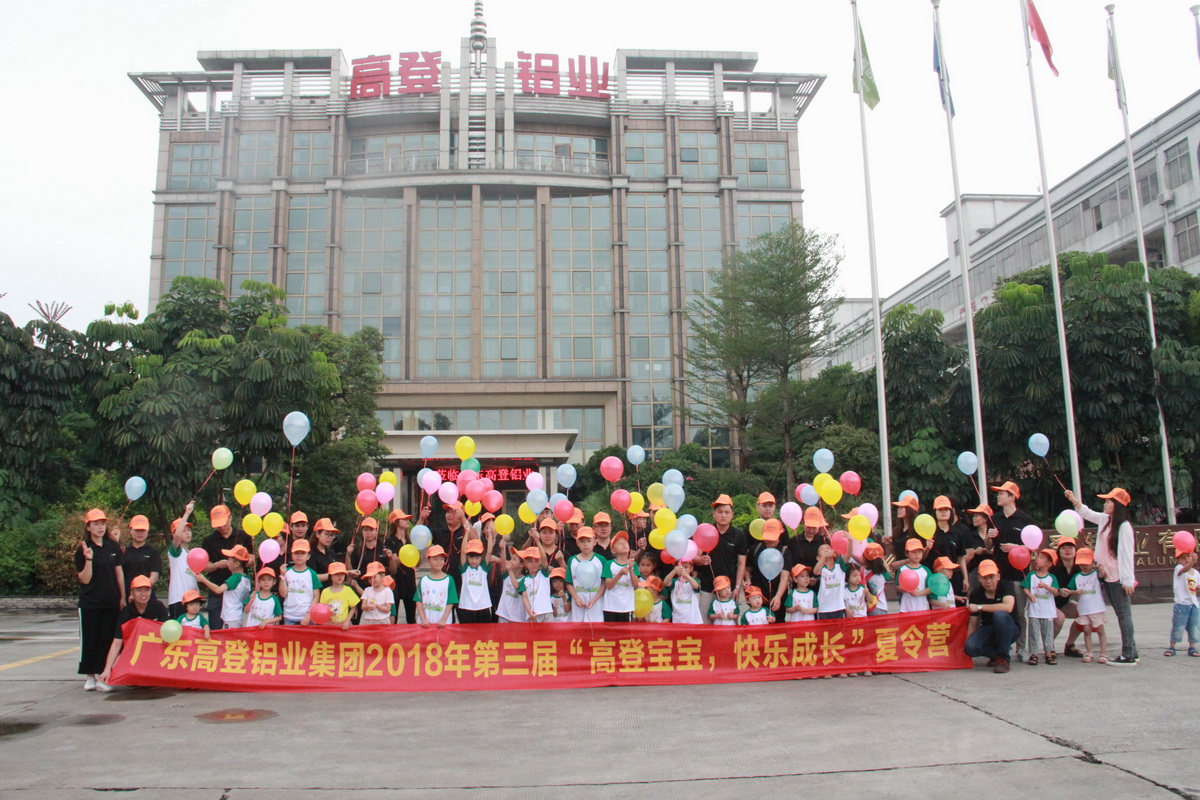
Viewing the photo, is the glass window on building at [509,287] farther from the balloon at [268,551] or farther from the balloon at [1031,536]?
the balloon at [1031,536]

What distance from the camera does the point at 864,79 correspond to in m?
17.6

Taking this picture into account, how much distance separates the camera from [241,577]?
8.23 metres

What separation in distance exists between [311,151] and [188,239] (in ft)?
23.0

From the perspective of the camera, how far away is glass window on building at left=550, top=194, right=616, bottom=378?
1560 inches

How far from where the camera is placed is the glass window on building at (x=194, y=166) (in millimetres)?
40406

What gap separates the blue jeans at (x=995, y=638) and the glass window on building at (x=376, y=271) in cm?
3332

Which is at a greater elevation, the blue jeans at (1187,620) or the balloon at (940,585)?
the balloon at (940,585)

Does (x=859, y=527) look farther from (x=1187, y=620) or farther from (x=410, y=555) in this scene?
(x=410, y=555)

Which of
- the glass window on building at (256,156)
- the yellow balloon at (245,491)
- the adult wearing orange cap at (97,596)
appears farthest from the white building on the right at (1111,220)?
the glass window on building at (256,156)

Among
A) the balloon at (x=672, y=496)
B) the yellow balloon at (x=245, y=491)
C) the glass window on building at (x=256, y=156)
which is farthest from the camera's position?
the glass window on building at (x=256, y=156)

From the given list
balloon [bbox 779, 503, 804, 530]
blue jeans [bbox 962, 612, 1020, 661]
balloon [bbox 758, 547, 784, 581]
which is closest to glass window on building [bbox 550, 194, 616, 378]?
balloon [bbox 779, 503, 804, 530]

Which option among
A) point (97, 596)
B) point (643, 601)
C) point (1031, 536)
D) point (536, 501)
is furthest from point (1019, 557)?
point (97, 596)

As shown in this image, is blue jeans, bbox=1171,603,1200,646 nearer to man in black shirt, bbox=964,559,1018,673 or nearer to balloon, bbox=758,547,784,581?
man in black shirt, bbox=964,559,1018,673

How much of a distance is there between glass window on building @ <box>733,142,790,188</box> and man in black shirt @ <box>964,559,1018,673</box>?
34.9 metres
